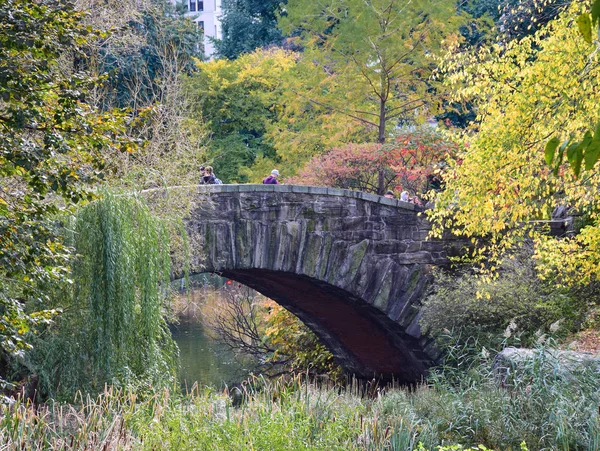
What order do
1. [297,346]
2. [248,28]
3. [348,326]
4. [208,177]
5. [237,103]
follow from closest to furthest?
1. [208,177]
2. [348,326]
3. [297,346]
4. [237,103]
5. [248,28]

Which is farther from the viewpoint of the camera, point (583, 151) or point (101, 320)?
point (101, 320)

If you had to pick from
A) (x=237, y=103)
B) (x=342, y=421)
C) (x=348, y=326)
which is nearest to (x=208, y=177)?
(x=348, y=326)

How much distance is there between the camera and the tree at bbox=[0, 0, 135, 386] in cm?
520

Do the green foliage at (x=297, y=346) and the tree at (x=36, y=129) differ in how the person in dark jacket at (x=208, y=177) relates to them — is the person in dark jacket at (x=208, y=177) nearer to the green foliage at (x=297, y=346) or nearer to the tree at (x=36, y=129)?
the green foliage at (x=297, y=346)

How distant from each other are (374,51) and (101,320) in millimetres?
9871

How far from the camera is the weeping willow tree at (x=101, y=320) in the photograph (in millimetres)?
8359

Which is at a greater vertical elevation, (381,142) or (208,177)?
(381,142)

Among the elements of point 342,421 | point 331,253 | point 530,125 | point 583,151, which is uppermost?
point 530,125

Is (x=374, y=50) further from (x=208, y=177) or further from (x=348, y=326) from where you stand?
(x=348, y=326)

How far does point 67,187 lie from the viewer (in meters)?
5.58

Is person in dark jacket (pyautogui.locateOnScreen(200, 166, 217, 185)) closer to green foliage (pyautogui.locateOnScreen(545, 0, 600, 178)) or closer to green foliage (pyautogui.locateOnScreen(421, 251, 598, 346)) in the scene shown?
green foliage (pyautogui.locateOnScreen(421, 251, 598, 346))

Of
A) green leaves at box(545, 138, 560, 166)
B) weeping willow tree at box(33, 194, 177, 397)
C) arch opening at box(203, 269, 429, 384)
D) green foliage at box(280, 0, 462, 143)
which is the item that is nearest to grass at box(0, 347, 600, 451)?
weeping willow tree at box(33, 194, 177, 397)

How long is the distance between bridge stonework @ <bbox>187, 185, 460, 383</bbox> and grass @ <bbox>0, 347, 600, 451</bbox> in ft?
13.4

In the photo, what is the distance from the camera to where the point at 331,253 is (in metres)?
13.0
